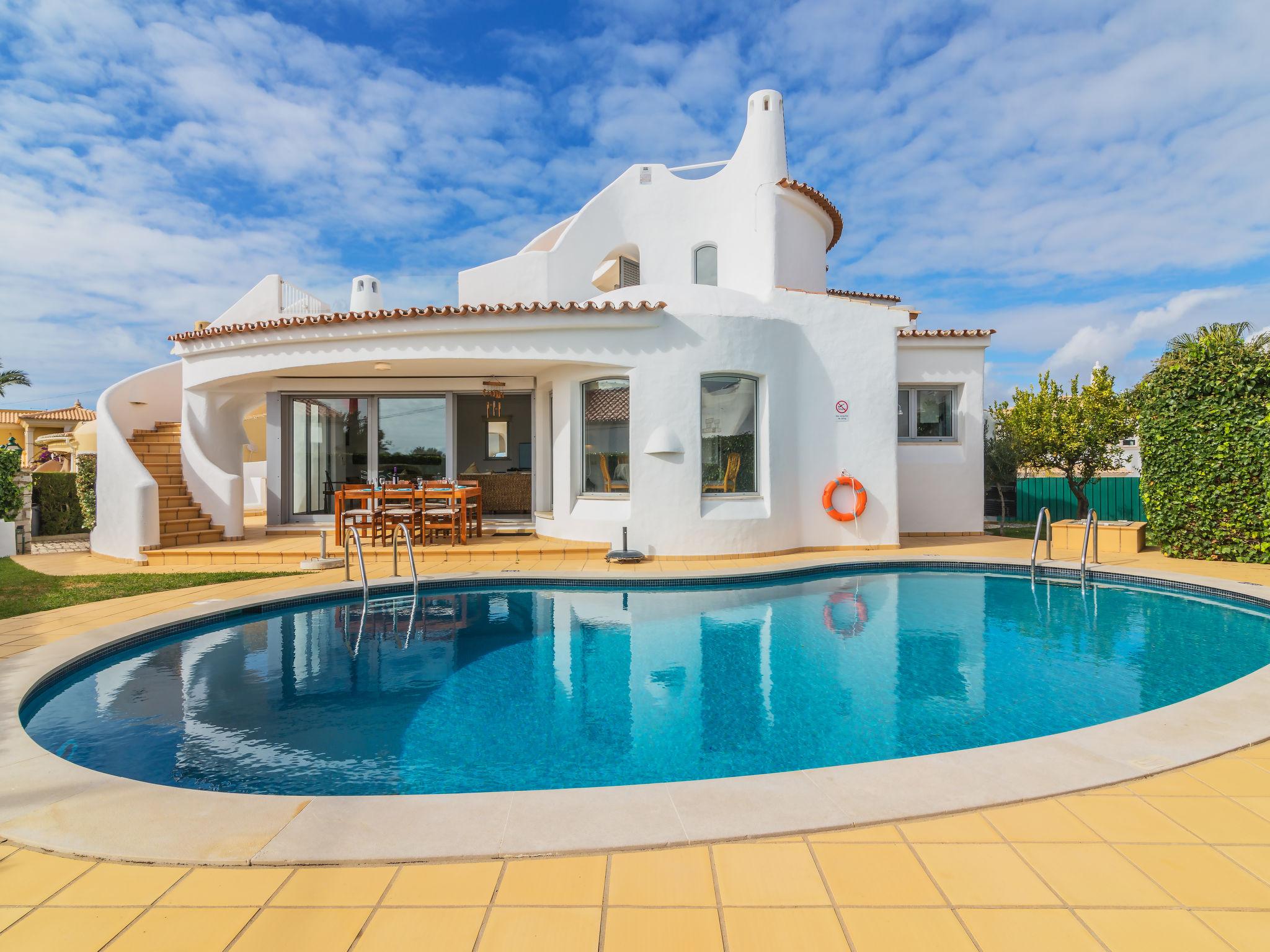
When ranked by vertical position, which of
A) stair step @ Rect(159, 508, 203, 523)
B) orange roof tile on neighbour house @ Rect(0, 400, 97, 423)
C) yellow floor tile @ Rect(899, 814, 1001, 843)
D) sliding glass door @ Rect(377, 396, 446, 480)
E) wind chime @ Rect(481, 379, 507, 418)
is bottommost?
yellow floor tile @ Rect(899, 814, 1001, 843)

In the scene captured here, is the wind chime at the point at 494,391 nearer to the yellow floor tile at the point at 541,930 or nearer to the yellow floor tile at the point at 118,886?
the yellow floor tile at the point at 118,886

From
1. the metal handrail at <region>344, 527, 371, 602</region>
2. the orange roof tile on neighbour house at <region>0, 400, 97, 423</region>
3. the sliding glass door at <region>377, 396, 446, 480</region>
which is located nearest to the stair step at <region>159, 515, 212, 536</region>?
the sliding glass door at <region>377, 396, 446, 480</region>

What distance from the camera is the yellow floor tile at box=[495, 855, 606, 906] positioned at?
208cm

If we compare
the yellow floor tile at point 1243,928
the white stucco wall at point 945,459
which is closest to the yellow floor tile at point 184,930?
the yellow floor tile at point 1243,928

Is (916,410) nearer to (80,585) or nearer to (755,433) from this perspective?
(755,433)

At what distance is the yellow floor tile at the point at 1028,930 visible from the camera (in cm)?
185

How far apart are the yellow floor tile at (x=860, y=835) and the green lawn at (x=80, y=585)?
8.45 meters

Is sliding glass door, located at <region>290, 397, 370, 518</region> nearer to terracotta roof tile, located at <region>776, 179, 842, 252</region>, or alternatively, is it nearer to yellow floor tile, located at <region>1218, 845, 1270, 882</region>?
terracotta roof tile, located at <region>776, 179, 842, 252</region>

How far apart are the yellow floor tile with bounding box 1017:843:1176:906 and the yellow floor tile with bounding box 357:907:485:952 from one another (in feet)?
6.32

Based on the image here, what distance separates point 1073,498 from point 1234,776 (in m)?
18.2

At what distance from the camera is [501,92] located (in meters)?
14.5

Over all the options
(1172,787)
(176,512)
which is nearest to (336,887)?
(1172,787)

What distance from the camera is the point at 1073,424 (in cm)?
1439

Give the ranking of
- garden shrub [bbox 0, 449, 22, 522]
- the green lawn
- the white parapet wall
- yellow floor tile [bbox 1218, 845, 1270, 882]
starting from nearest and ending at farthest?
yellow floor tile [bbox 1218, 845, 1270, 882]
the green lawn
garden shrub [bbox 0, 449, 22, 522]
the white parapet wall
